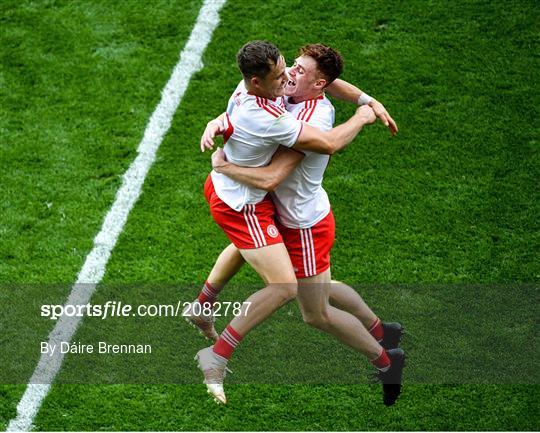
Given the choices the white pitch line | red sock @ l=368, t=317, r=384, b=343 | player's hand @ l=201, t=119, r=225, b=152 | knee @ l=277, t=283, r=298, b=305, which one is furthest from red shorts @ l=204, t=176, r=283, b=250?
the white pitch line

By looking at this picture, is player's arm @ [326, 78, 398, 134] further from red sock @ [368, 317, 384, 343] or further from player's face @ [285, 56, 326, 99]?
red sock @ [368, 317, 384, 343]

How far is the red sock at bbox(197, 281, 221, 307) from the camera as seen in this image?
679cm

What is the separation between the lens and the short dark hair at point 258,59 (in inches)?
223

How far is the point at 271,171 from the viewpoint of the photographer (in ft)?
19.5

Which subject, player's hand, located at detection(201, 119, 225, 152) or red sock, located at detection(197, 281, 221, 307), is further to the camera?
red sock, located at detection(197, 281, 221, 307)

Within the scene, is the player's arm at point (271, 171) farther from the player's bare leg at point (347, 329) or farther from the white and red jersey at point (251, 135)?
the player's bare leg at point (347, 329)

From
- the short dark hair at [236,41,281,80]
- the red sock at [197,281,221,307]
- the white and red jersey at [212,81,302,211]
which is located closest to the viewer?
the short dark hair at [236,41,281,80]

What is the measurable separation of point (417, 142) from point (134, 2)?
2.99 m

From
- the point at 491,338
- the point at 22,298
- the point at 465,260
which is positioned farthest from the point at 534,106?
the point at 22,298

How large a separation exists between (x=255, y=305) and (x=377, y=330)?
1.00 m

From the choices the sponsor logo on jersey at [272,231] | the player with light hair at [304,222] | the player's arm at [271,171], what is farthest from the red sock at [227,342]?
the player's arm at [271,171]

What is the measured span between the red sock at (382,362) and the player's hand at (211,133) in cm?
177

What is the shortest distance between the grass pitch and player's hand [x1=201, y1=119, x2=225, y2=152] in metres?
1.71

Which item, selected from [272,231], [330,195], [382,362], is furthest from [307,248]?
[330,195]
